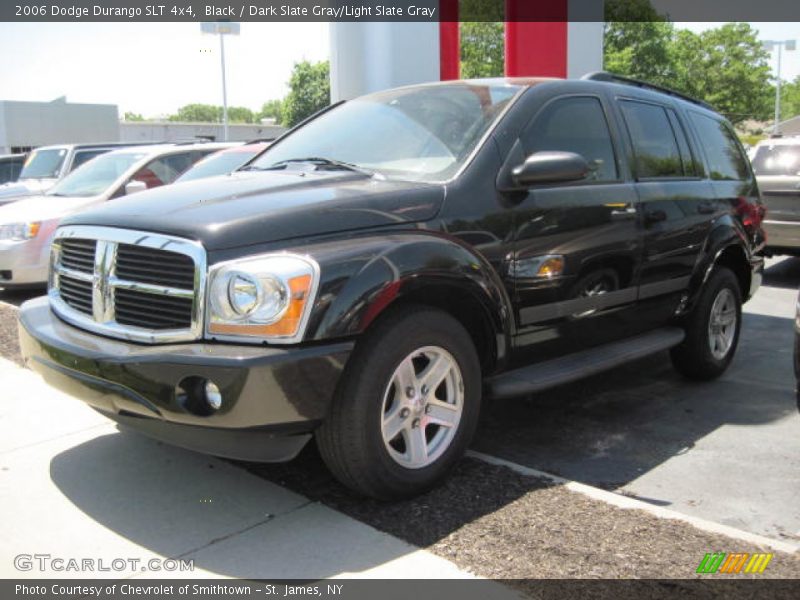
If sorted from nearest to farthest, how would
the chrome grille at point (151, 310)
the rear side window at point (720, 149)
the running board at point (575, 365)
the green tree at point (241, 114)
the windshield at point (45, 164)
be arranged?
the chrome grille at point (151, 310) < the running board at point (575, 365) < the rear side window at point (720, 149) < the windshield at point (45, 164) < the green tree at point (241, 114)

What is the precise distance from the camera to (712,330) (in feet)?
18.3

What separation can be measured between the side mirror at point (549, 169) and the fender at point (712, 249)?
72.4 inches

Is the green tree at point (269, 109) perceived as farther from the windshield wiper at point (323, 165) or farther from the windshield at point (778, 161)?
the windshield wiper at point (323, 165)

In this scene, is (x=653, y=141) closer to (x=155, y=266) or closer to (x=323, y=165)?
(x=323, y=165)

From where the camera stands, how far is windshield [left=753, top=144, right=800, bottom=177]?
10.1m

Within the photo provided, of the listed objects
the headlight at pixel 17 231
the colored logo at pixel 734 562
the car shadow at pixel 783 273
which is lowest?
the car shadow at pixel 783 273

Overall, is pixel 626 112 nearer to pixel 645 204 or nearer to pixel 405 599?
pixel 645 204

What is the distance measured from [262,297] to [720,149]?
168 inches

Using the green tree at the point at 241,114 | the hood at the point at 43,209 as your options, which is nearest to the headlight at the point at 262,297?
the hood at the point at 43,209

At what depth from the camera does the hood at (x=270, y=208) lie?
3.13 metres

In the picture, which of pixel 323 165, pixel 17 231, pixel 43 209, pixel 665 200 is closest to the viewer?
pixel 323 165

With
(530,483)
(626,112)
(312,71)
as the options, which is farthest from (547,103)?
(312,71)

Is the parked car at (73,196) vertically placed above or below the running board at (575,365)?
above

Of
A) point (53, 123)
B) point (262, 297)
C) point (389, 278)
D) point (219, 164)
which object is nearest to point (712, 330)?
point (389, 278)
